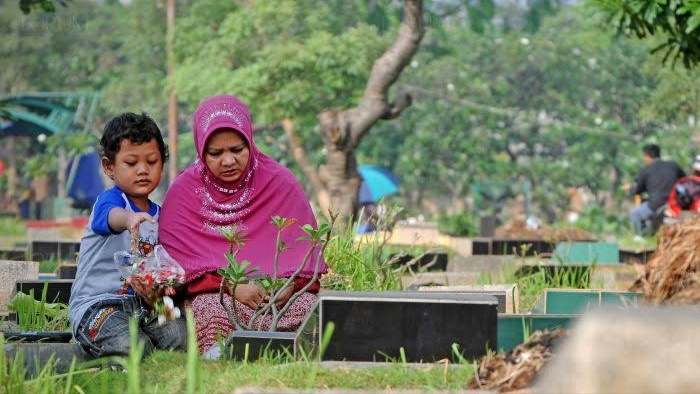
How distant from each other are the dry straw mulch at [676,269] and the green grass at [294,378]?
2.66 feet

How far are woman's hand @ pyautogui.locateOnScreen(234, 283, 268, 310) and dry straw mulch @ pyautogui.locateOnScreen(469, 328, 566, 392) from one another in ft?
6.86

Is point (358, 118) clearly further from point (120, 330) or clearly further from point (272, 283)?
point (120, 330)

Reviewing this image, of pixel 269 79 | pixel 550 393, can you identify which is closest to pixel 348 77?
pixel 269 79

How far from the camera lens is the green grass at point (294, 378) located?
470 cm

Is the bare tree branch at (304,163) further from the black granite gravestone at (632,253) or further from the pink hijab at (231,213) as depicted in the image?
the pink hijab at (231,213)

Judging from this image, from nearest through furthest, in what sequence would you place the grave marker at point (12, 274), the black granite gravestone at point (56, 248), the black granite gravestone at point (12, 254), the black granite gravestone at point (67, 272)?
the grave marker at point (12, 274), the black granite gravestone at point (67, 272), the black granite gravestone at point (12, 254), the black granite gravestone at point (56, 248)

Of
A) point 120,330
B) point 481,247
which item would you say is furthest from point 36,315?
point 481,247

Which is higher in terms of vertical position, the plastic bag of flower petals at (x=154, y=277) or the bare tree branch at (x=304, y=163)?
the bare tree branch at (x=304, y=163)

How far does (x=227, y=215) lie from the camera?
709cm

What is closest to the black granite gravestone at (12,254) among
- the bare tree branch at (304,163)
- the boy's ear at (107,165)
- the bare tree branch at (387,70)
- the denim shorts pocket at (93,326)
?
the bare tree branch at (387,70)

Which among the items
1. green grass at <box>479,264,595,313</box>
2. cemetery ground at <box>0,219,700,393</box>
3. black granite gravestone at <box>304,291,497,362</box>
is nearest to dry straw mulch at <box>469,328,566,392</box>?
cemetery ground at <box>0,219,700,393</box>

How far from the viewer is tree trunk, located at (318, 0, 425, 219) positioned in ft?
60.5

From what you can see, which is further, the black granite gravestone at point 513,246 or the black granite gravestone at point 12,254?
the black granite gravestone at point 513,246

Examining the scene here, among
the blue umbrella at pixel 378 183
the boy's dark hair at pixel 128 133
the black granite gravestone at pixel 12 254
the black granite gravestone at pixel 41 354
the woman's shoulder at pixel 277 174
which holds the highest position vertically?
the blue umbrella at pixel 378 183
